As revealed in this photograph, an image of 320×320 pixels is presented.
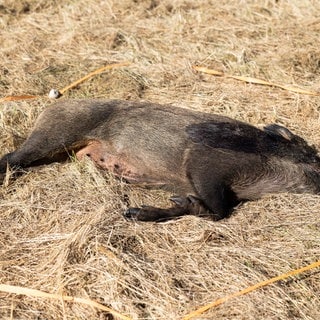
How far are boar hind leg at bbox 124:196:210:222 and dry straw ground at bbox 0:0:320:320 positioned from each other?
0.09 m

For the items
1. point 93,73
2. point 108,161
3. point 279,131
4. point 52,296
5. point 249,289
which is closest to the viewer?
point 52,296

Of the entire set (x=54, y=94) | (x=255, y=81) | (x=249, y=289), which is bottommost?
(x=255, y=81)

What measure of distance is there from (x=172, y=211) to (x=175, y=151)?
26.1 inches

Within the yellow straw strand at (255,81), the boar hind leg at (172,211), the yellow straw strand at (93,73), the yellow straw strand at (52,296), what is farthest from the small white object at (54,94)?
the yellow straw strand at (52,296)

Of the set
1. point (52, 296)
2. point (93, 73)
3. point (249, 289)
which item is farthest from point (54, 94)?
point (249, 289)

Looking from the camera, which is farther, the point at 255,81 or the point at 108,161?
the point at 255,81

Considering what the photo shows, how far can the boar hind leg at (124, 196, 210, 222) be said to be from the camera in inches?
178

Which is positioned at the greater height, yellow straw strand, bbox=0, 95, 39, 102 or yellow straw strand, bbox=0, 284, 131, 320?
yellow straw strand, bbox=0, 284, 131, 320

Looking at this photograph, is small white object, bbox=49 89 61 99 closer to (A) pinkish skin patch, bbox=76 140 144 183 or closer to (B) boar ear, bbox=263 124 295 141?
(A) pinkish skin patch, bbox=76 140 144 183

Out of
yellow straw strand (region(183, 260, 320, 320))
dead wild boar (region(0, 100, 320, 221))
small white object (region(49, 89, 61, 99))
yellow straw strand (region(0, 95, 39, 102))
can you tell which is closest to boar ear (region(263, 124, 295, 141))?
dead wild boar (region(0, 100, 320, 221))

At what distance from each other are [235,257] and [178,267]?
458 millimetres

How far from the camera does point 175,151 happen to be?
5.07 metres

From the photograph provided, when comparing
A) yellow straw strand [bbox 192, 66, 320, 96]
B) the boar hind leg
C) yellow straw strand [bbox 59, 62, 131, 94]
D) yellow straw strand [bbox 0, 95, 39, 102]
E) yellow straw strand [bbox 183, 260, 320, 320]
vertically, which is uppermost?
yellow straw strand [bbox 183, 260, 320, 320]

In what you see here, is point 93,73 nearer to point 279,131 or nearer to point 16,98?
point 16,98
